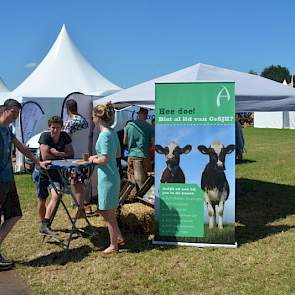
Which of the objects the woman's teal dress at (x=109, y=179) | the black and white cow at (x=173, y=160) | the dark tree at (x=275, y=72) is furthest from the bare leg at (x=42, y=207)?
the dark tree at (x=275, y=72)

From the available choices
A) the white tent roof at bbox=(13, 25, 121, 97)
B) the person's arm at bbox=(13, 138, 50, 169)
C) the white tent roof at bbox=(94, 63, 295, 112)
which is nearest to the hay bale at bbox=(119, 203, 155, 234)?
the person's arm at bbox=(13, 138, 50, 169)

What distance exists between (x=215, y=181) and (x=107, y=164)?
1.27 metres

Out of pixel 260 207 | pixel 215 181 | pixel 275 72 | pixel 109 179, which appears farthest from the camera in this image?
pixel 275 72

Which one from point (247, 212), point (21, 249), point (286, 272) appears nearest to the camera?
point (286, 272)

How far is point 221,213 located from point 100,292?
1870mm

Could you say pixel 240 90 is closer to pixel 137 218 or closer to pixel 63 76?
pixel 137 218

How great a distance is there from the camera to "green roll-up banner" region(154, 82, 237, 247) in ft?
17.8

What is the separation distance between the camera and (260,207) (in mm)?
7750

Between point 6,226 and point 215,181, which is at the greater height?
point 215,181

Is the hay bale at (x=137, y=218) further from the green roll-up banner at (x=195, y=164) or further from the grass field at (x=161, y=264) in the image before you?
the green roll-up banner at (x=195, y=164)

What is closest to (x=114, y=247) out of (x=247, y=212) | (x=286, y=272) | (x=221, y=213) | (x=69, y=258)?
(x=69, y=258)

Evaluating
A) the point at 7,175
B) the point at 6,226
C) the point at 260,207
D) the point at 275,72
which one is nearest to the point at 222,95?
the point at 7,175

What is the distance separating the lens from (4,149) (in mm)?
4863

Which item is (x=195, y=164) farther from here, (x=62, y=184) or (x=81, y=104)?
(x=81, y=104)
